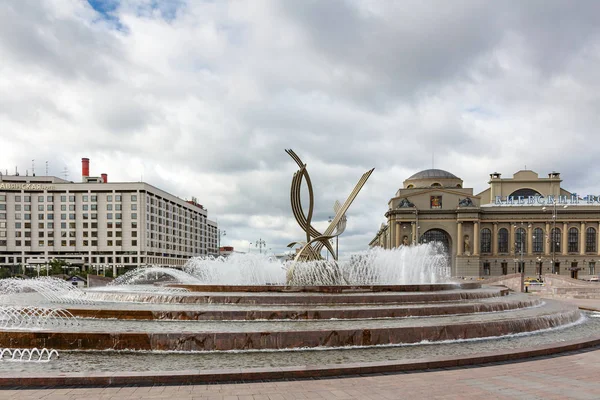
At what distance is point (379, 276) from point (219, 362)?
21.2 metres

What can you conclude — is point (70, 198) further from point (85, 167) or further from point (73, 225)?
point (85, 167)

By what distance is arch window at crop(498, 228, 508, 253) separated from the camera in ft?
258

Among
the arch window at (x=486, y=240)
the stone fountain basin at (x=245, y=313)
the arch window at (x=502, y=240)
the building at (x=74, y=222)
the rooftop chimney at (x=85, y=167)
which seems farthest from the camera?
the arch window at (x=486, y=240)

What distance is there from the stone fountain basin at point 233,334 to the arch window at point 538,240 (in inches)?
2950

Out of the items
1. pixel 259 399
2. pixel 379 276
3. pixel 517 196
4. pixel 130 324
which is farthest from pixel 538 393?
pixel 517 196

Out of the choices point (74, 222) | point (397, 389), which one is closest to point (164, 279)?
point (397, 389)

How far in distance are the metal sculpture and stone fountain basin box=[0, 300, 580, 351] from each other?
9103 mm

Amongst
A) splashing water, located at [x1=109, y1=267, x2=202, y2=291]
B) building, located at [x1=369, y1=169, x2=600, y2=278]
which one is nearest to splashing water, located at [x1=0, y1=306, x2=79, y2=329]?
splashing water, located at [x1=109, y1=267, x2=202, y2=291]

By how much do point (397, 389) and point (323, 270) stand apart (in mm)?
13627

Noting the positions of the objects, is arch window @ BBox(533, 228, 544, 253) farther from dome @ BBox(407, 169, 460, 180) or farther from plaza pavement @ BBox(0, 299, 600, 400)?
plaza pavement @ BBox(0, 299, 600, 400)

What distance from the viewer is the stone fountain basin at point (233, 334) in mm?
9289

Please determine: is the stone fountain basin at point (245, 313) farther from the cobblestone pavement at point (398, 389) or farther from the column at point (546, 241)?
the column at point (546, 241)

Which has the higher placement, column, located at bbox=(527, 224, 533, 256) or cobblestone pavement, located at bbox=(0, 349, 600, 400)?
cobblestone pavement, located at bbox=(0, 349, 600, 400)

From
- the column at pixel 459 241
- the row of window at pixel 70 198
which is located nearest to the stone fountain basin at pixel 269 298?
the row of window at pixel 70 198
